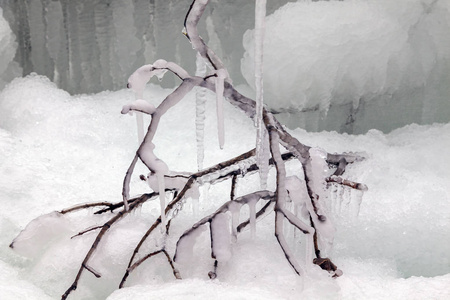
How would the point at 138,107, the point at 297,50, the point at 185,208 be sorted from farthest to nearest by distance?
the point at 297,50 < the point at 185,208 < the point at 138,107

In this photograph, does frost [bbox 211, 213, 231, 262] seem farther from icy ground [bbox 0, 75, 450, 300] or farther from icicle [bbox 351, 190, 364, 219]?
icicle [bbox 351, 190, 364, 219]

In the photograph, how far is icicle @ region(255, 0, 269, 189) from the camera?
0.52 m

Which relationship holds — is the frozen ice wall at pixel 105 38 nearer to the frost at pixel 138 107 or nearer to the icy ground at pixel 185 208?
the icy ground at pixel 185 208

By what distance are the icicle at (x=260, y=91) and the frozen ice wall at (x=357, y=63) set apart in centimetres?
39

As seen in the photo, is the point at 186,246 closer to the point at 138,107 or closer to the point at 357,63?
the point at 138,107

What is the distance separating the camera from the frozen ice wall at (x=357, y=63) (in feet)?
3.18

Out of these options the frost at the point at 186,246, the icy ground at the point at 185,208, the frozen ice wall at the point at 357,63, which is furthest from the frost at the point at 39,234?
the frozen ice wall at the point at 357,63

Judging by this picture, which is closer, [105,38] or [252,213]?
[252,213]

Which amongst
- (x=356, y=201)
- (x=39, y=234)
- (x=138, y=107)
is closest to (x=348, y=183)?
(x=356, y=201)

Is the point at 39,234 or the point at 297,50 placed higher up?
the point at 297,50

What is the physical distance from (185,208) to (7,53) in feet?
1.89

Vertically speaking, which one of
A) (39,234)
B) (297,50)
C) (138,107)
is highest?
(297,50)

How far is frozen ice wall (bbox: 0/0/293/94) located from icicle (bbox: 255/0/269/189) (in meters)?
0.46

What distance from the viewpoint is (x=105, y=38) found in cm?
112
